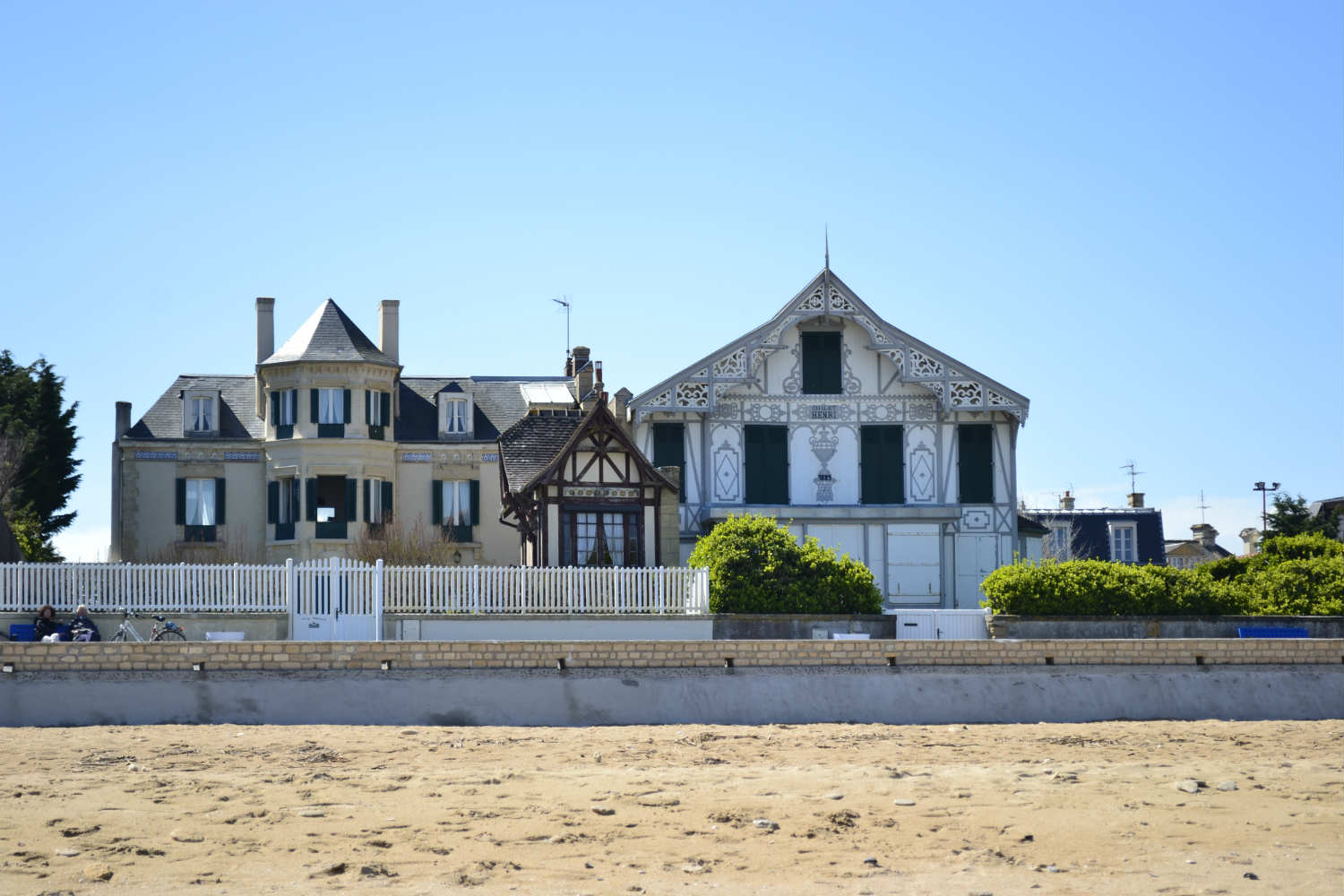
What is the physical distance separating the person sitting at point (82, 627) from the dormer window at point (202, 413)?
639 inches

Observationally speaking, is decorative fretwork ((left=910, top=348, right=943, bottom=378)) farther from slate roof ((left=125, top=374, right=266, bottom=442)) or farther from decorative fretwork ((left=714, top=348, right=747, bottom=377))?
slate roof ((left=125, top=374, right=266, bottom=442))

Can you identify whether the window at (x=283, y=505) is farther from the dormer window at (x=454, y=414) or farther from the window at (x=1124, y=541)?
the window at (x=1124, y=541)

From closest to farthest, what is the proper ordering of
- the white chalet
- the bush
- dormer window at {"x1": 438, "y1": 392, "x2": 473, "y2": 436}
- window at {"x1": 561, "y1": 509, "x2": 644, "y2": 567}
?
the bush → window at {"x1": 561, "y1": 509, "x2": 644, "y2": 567} → the white chalet → dormer window at {"x1": 438, "y1": 392, "x2": 473, "y2": 436}

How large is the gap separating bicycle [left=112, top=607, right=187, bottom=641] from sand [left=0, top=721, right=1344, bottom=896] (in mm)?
5738

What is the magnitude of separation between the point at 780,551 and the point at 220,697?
970 cm

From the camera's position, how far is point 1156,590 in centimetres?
2464

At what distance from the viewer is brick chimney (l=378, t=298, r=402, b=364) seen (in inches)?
1580

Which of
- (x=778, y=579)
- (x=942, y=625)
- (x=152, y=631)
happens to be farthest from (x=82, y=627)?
(x=942, y=625)

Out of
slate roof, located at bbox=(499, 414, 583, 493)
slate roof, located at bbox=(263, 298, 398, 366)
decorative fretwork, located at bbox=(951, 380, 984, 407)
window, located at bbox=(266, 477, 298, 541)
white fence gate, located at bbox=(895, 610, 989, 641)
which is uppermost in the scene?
slate roof, located at bbox=(263, 298, 398, 366)

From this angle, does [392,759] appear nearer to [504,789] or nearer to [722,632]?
[504,789]

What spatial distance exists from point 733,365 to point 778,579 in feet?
28.0

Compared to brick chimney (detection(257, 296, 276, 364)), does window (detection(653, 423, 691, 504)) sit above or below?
below

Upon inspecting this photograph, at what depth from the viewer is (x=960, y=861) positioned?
1187cm

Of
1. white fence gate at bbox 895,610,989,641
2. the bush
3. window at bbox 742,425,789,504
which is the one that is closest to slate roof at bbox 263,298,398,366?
window at bbox 742,425,789,504
